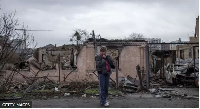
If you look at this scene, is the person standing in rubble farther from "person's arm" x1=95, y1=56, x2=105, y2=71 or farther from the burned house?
the burned house

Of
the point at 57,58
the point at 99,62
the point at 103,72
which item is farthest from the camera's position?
the point at 57,58

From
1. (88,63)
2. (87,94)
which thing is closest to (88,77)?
(88,63)

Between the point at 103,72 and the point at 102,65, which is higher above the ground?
the point at 102,65

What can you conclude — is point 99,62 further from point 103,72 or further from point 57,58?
point 57,58

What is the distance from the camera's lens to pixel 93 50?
63.9 feet

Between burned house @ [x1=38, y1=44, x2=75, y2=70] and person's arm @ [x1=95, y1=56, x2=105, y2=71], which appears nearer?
person's arm @ [x1=95, y1=56, x2=105, y2=71]

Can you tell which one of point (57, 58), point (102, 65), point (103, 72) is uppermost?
point (57, 58)

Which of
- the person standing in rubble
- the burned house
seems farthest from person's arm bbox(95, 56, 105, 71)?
the burned house

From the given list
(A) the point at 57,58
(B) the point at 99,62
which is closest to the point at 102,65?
(B) the point at 99,62

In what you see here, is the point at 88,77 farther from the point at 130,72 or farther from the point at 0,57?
the point at 0,57

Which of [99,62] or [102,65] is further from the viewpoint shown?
[99,62]

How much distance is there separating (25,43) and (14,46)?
4.90ft

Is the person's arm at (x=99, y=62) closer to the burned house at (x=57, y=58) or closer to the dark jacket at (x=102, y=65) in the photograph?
the dark jacket at (x=102, y=65)

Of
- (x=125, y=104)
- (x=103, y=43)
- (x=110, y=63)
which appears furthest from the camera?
(x=103, y=43)
